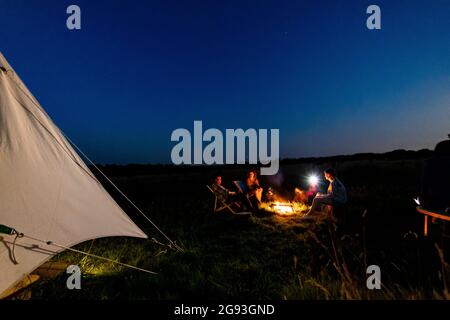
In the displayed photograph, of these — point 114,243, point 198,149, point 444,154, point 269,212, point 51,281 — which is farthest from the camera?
point 269,212

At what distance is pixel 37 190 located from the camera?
3.52 m

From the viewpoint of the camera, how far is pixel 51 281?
3725 millimetres

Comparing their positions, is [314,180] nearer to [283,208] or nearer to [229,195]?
[283,208]

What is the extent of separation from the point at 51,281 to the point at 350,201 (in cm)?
817

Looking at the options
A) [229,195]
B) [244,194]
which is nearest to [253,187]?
[244,194]

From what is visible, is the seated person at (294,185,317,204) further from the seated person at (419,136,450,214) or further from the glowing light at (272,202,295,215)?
the seated person at (419,136,450,214)

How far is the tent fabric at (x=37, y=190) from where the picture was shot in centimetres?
324

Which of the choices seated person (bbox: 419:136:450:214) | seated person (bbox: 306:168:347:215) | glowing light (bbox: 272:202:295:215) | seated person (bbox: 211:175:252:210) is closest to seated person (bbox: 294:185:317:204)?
glowing light (bbox: 272:202:295:215)

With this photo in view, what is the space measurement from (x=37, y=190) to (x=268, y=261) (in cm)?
333

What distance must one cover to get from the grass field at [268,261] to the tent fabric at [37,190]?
1.82 ft

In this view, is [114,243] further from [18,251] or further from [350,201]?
[350,201]
